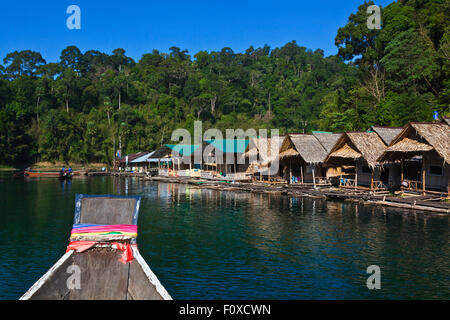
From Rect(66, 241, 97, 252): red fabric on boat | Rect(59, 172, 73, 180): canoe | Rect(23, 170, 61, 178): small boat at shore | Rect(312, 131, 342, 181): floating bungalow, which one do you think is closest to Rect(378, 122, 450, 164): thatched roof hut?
Rect(312, 131, 342, 181): floating bungalow

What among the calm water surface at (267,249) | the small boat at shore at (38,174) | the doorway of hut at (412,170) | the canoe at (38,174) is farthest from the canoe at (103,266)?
the canoe at (38,174)

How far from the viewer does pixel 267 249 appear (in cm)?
1684

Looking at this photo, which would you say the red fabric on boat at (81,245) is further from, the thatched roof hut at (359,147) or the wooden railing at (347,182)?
the wooden railing at (347,182)

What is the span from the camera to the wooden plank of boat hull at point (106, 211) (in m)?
10.9

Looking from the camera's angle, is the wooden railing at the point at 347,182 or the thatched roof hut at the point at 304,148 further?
the thatched roof hut at the point at 304,148

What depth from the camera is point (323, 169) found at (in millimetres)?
37562

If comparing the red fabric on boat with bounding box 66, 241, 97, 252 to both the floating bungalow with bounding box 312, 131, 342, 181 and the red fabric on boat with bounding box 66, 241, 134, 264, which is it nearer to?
the red fabric on boat with bounding box 66, 241, 134, 264

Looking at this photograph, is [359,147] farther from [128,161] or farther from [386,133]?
[128,161]

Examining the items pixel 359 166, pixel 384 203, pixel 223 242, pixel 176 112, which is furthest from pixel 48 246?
pixel 176 112

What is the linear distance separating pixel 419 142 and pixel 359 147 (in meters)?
4.58

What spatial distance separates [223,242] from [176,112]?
75.6 m

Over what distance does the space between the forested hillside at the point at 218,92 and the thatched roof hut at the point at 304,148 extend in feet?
33.7
